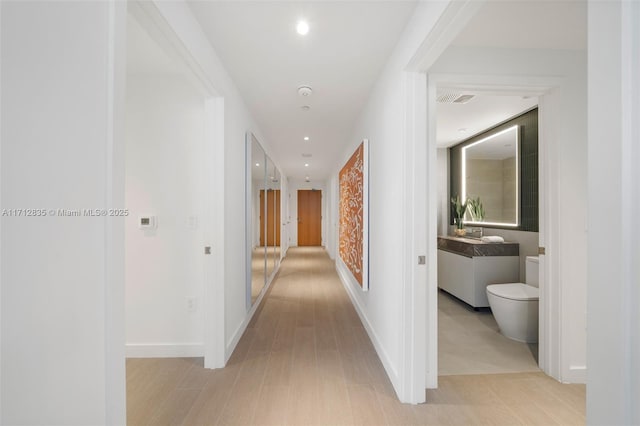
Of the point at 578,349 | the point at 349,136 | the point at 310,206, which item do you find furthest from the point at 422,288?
the point at 310,206

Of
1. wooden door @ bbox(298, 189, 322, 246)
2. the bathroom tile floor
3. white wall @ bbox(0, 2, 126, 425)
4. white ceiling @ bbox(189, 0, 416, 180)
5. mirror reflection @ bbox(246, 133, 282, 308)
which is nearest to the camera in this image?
white wall @ bbox(0, 2, 126, 425)

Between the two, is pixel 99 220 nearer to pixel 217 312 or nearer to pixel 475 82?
pixel 217 312

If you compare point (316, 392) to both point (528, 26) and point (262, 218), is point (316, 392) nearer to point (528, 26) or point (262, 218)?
point (528, 26)

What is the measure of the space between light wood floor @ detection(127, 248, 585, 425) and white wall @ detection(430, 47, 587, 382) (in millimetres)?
354

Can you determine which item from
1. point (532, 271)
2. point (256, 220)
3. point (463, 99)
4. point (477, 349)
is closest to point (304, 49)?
point (463, 99)

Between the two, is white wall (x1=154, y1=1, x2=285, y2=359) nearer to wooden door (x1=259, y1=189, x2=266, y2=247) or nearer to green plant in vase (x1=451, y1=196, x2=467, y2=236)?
wooden door (x1=259, y1=189, x2=266, y2=247)

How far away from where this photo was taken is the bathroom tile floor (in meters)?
2.26

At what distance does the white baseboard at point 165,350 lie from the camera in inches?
94.8

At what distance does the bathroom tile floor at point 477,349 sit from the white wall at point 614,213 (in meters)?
1.82

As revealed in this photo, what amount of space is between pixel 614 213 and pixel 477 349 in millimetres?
2433

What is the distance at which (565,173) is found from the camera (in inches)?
83.5

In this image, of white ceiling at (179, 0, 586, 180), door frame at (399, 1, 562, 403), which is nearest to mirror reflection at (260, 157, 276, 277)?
white ceiling at (179, 0, 586, 180)

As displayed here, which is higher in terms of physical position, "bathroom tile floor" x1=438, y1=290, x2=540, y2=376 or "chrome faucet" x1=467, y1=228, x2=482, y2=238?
"chrome faucet" x1=467, y1=228, x2=482, y2=238

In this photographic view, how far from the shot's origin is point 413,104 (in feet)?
5.86
